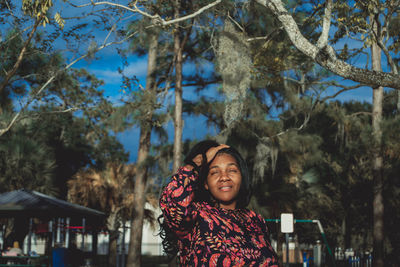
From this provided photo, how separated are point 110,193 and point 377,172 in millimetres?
10704

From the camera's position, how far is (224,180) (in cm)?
217

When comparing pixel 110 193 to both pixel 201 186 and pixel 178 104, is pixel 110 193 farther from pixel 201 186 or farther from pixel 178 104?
pixel 201 186

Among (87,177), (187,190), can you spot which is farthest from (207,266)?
(87,177)

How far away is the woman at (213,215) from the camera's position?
194 centimetres

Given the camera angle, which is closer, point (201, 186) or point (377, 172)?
point (201, 186)

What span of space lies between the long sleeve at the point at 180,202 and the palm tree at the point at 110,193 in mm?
18117

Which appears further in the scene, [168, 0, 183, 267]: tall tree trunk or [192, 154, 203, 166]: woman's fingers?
[168, 0, 183, 267]: tall tree trunk

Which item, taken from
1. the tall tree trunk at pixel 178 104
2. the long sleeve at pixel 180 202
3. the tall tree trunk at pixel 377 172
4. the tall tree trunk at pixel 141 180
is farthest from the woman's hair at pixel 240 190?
the tall tree trunk at pixel 141 180

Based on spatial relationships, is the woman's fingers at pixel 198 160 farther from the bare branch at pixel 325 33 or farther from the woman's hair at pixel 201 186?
the bare branch at pixel 325 33

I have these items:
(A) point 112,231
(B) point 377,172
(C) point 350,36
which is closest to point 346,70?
(C) point 350,36

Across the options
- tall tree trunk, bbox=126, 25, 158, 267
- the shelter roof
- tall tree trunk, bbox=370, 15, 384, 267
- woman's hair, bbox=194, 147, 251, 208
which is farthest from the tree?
tall tree trunk, bbox=126, 25, 158, 267

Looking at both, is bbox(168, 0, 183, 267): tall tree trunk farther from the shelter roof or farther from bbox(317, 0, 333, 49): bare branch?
bbox(317, 0, 333, 49): bare branch

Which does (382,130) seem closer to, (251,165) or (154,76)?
(251,165)

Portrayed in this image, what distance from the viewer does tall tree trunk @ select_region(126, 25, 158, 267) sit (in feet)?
54.8
